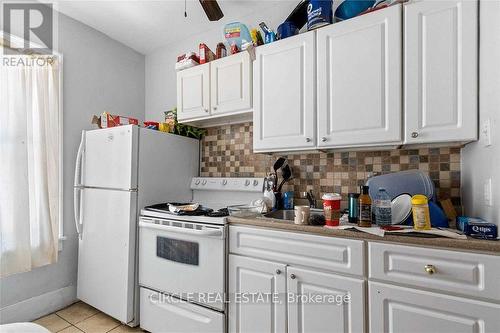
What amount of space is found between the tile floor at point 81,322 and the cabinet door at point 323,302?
52.1 inches

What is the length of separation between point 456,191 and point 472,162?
0.88 ft

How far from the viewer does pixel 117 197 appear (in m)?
2.02

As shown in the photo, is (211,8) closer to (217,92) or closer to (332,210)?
(217,92)

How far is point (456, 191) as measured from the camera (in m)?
→ 1.58

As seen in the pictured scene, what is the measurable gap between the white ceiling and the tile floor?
103 inches

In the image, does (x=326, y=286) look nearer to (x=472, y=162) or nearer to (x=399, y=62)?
(x=472, y=162)

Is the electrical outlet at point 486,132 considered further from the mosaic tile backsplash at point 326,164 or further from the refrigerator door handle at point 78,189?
the refrigerator door handle at point 78,189

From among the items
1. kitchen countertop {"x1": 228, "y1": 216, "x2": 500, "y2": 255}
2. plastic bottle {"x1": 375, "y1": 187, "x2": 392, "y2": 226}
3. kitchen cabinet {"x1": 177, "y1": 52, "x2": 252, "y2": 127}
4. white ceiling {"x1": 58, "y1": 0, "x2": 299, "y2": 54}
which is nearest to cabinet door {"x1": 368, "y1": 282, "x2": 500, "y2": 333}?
kitchen countertop {"x1": 228, "y1": 216, "x2": 500, "y2": 255}

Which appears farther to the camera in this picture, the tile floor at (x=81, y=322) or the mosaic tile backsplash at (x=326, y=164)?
the tile floor at (x=81, y=322)

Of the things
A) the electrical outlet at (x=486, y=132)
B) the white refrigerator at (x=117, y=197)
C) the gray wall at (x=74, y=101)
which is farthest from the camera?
the gray wall at (x=74, y=101)

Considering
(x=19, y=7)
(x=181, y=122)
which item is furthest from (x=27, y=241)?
(x=19, y=7)

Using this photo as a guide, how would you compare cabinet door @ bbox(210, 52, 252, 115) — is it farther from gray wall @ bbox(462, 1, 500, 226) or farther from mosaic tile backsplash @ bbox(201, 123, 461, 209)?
gray wall @ bbox(462, 1, 500, 226)

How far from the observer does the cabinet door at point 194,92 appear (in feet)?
7.13

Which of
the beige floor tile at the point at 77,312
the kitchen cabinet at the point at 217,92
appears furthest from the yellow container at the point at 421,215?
the beige floor tile at the point at 77,312
